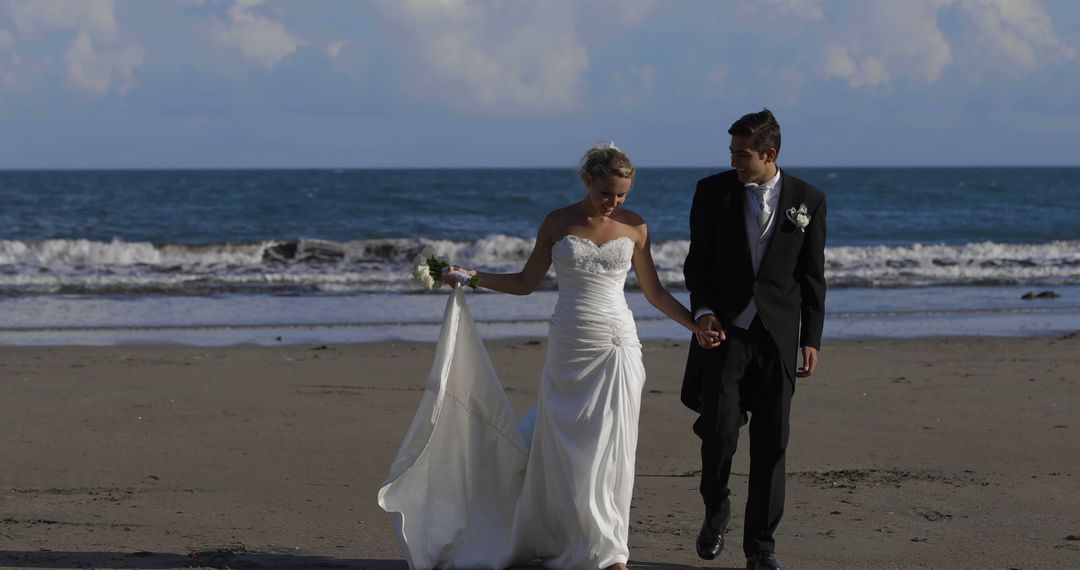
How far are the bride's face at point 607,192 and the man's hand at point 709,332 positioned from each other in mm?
556

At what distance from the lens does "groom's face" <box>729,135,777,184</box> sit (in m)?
4.51

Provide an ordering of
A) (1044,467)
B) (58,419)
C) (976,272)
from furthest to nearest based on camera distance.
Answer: (976,272)
(58,419)
(1044,467)

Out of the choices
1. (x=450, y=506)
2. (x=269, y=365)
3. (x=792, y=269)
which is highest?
(x=792, y=269)

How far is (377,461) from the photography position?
6898 mm

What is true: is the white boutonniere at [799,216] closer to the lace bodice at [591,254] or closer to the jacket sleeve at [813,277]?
the jacket sleeve at [813,277]

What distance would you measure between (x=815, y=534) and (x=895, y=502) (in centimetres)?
78

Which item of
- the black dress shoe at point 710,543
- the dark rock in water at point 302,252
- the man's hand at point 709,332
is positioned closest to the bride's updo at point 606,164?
the man's hand at point 709,332

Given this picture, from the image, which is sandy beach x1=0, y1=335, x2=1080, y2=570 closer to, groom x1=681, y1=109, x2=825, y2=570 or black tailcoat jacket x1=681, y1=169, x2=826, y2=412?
groom x1=681, y1=109, x2=825, y2=570

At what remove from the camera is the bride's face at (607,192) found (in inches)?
178

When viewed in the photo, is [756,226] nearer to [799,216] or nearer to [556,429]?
[799,216]

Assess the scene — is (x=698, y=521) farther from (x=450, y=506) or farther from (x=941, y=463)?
(x=941, y=463)

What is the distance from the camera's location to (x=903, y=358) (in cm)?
1103

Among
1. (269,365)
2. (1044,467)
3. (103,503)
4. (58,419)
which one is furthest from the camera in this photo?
(269,365)

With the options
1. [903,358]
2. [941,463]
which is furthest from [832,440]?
[903,358]
